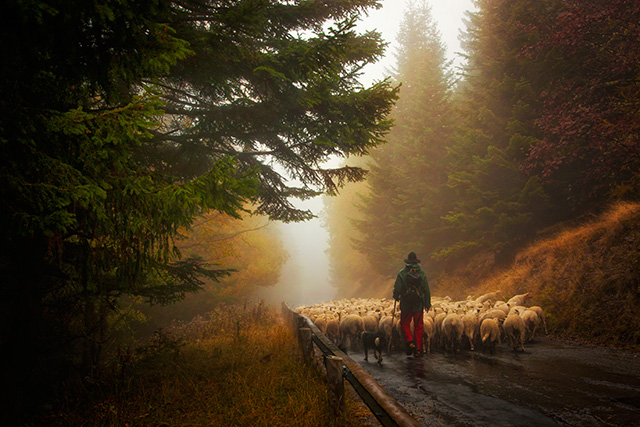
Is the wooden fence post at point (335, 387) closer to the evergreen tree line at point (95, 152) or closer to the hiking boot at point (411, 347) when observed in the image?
the evergreen tree line at point (95, 152)

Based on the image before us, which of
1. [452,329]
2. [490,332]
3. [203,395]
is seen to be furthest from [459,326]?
[203,395]

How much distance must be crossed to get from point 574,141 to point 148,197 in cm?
1284

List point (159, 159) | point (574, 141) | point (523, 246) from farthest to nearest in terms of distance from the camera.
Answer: point (523, 246)
point (574, 141)
point (159, 159)

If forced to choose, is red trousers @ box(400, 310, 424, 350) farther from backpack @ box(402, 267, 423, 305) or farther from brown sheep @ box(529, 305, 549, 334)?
brown sheep @ box(529, 305, 549, 334)

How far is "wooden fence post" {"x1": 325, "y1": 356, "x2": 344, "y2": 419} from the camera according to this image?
11.7 feet

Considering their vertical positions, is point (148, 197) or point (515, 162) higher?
point (515, 162)

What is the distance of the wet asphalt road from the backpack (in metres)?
1.38

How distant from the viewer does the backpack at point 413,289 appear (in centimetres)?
787

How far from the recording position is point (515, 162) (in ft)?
45.8

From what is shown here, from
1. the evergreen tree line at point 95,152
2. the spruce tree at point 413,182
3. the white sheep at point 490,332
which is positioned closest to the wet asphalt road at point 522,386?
the white sheep at point 490,332

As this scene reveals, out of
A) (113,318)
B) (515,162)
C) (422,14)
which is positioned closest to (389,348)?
(113,318)

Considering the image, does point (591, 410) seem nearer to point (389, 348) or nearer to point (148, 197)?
point (389, 348)

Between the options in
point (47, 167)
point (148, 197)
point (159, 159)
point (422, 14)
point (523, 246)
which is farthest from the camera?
point (422, 14)

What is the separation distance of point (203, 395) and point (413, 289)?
534 centimetres
